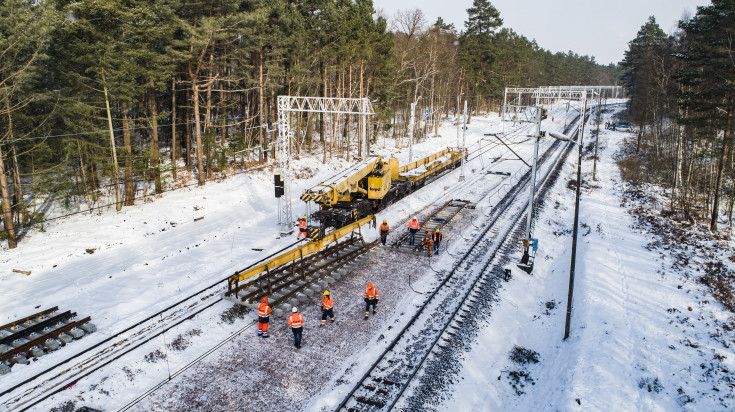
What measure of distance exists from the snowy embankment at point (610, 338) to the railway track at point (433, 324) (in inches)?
43.1

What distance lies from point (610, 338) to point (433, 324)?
556 cm

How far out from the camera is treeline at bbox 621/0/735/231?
883 inches

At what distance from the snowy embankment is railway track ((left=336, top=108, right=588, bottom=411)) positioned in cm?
109

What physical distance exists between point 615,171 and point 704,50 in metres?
20.0

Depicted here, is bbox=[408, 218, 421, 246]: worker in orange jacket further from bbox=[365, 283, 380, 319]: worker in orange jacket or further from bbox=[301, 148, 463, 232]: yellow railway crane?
bbox=[365, 283, 380, 319]: worker in orange jacket

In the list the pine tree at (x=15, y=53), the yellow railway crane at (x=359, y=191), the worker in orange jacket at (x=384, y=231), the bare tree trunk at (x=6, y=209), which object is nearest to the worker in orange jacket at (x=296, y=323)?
the yellow railway crane at (x=359, y=191)

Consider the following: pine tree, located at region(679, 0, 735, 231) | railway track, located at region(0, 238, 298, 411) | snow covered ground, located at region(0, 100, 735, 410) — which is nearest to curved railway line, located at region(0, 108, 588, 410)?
railway track, located at region(0, 238, 298, 411)

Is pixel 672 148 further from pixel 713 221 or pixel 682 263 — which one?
pixel 682 263

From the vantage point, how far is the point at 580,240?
22.9 meters

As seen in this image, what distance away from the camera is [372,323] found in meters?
14.0

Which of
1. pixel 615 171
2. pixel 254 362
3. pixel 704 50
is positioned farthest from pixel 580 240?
pixel 615 171

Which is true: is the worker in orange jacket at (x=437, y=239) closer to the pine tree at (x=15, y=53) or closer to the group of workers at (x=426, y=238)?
the group of workers at (x=426, y=238)

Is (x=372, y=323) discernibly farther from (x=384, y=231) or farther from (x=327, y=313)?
(x=384, y=231)

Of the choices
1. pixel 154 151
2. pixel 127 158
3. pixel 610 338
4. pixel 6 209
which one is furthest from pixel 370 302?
pixel 154 151
